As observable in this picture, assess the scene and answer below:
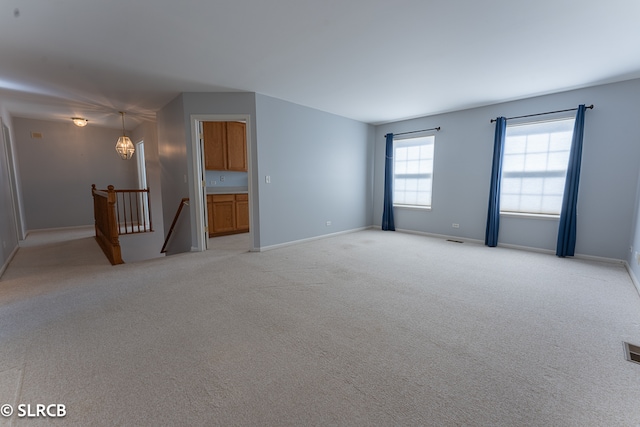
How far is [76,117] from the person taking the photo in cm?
581

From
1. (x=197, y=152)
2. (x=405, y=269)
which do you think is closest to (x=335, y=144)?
(x=197, y=152)

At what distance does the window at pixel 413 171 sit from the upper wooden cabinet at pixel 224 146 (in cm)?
362

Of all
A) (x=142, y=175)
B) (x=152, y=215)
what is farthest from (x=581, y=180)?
(x=142, y=175)

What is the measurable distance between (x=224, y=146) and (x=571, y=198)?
250 inches

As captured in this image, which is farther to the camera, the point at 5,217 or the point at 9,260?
the point at 5,217

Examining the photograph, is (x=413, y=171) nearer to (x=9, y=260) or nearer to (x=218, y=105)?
(x=218, y=105)

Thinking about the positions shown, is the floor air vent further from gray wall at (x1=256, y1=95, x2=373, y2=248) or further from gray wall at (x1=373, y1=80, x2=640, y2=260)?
gray wall at (x1=256, y1=95, x2=373, y2=248)

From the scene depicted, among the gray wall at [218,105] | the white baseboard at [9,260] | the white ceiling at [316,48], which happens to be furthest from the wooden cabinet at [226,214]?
the white baseboard at [9,260]

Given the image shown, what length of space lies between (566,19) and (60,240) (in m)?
8.41

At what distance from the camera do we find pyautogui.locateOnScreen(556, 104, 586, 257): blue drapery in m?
3.89

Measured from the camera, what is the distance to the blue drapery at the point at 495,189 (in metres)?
4.60

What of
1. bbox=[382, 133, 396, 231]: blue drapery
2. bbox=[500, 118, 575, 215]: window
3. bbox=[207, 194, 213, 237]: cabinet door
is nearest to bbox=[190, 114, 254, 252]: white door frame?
bbox=[207, 194, 213, 237]: cabinet door

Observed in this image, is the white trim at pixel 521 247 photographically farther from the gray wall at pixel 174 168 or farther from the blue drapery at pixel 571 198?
the gray wall at pixel 174 168

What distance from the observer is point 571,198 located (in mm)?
3975
